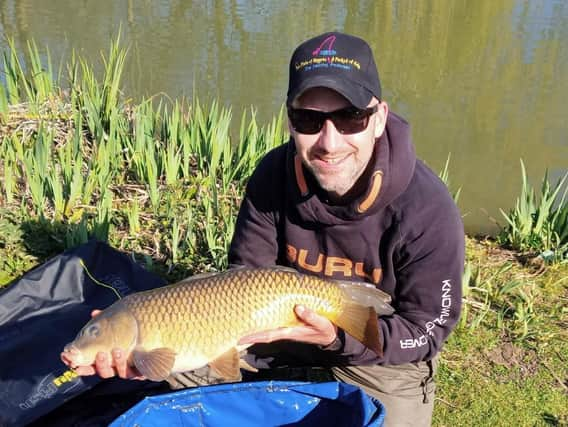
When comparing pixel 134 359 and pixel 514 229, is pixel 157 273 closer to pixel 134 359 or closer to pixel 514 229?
pixel 134 359

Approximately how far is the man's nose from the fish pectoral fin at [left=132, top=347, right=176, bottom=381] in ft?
2.20

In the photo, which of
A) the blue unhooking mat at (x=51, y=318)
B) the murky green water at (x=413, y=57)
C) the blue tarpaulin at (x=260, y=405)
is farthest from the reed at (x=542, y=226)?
the blue unhooking mat at (x=51, y=318)

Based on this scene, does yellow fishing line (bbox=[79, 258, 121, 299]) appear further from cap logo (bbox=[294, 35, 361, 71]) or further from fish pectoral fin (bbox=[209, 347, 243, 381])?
cap logo (bbox=[294, 35, 361, 71])

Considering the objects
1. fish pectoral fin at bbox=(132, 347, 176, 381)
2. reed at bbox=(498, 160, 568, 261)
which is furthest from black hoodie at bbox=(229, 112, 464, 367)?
reed at bbox=(498, 160, 568, 261)

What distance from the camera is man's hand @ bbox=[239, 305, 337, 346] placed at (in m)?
1.57

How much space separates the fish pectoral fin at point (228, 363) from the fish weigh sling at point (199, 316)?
3 cm

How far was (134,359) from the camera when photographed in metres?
1.56

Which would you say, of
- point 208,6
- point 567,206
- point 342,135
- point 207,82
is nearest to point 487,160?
point 567,206

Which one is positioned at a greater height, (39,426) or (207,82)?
(207,82)

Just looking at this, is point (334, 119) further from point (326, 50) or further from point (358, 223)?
point (358, 223)

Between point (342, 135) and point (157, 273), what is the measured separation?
1.29 meters

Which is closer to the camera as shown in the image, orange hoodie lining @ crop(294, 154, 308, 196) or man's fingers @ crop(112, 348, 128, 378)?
man's fingers @ crop(112, 348, 128, 378)

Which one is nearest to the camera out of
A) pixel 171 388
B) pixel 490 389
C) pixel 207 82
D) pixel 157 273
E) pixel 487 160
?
pixel 171 388

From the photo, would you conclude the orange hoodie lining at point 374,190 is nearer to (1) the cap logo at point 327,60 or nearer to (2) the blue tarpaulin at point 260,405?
(1) the cap logo at point 327,60
